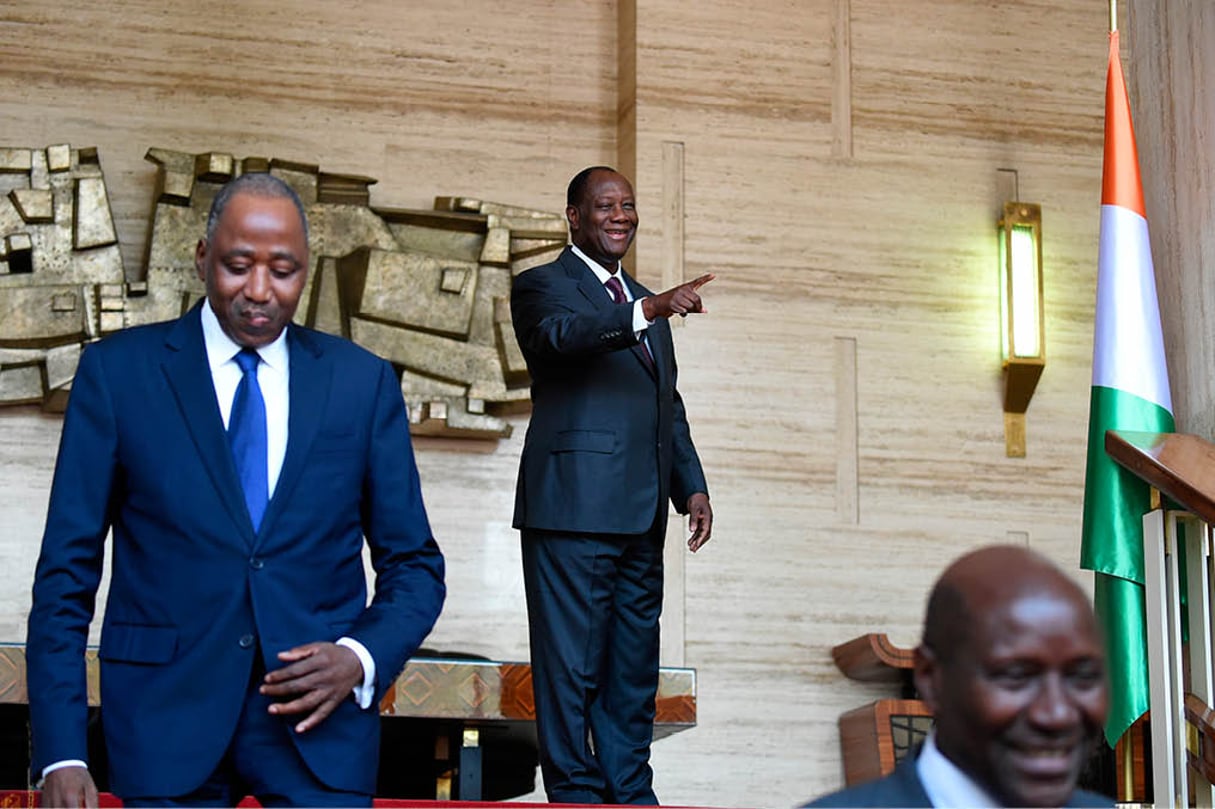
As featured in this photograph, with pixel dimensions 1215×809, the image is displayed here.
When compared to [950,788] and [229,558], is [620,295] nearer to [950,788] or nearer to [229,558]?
[229,558]

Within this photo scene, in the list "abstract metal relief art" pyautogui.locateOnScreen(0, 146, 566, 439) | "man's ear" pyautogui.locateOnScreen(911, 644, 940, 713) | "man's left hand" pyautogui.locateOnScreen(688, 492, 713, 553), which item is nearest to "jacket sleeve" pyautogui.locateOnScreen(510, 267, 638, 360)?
"man's left hand" pyautogui.locateOnScreen(688, 492, 713, 553)

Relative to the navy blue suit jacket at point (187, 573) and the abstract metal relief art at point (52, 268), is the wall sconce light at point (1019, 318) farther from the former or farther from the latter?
the navy blue suit jacket at point (187, 573)

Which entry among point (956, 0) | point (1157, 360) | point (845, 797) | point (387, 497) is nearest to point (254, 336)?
point (387, 497)

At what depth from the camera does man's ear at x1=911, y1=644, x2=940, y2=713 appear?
6.85 ft

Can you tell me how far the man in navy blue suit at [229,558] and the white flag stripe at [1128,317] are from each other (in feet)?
10.9

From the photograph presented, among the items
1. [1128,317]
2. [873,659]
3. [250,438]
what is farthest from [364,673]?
[873,659]

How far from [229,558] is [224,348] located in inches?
15.2

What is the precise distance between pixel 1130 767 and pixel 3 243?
187 inches

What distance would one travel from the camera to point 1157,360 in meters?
5.82

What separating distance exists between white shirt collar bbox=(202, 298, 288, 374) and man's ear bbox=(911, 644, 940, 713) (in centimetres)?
143

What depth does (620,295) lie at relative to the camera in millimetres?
5289

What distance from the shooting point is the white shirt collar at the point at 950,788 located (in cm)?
204

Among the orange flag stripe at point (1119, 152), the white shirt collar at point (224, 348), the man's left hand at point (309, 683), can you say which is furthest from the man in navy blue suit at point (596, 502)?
the man's left hand at point (309, 683)

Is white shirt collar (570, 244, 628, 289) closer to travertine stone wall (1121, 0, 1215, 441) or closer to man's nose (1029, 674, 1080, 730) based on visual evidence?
travertine stone wall (1121, 0, 1215, 441)
